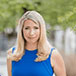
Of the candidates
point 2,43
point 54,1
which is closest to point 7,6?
point 54,1

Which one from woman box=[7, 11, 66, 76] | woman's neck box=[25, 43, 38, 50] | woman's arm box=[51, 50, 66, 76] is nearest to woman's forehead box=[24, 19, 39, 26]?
woman box=[7, 11, 66, 76]

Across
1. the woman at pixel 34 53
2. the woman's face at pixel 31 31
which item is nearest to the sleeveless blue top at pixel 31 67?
the woman at pixel 34 53

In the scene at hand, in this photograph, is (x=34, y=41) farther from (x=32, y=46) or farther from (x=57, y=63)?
(x=57, y=63)

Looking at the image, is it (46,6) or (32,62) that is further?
(46,6)

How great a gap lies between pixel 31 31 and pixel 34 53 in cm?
29

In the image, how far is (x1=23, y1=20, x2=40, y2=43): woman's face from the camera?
2.84 m

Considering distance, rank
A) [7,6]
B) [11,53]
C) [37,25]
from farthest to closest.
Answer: [7,6], [11,53], [37,25]

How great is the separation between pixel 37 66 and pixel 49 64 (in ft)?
0.49

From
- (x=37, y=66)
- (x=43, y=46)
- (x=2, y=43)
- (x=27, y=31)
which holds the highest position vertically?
(x=27, y=31)

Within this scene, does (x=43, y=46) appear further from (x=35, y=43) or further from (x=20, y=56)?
(x=20, y=56)

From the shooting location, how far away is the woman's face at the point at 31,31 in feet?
9.32

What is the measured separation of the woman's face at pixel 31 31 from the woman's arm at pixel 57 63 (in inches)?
11.6

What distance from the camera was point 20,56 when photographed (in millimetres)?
2924

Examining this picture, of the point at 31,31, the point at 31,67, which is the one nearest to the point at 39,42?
the point at 31,31
